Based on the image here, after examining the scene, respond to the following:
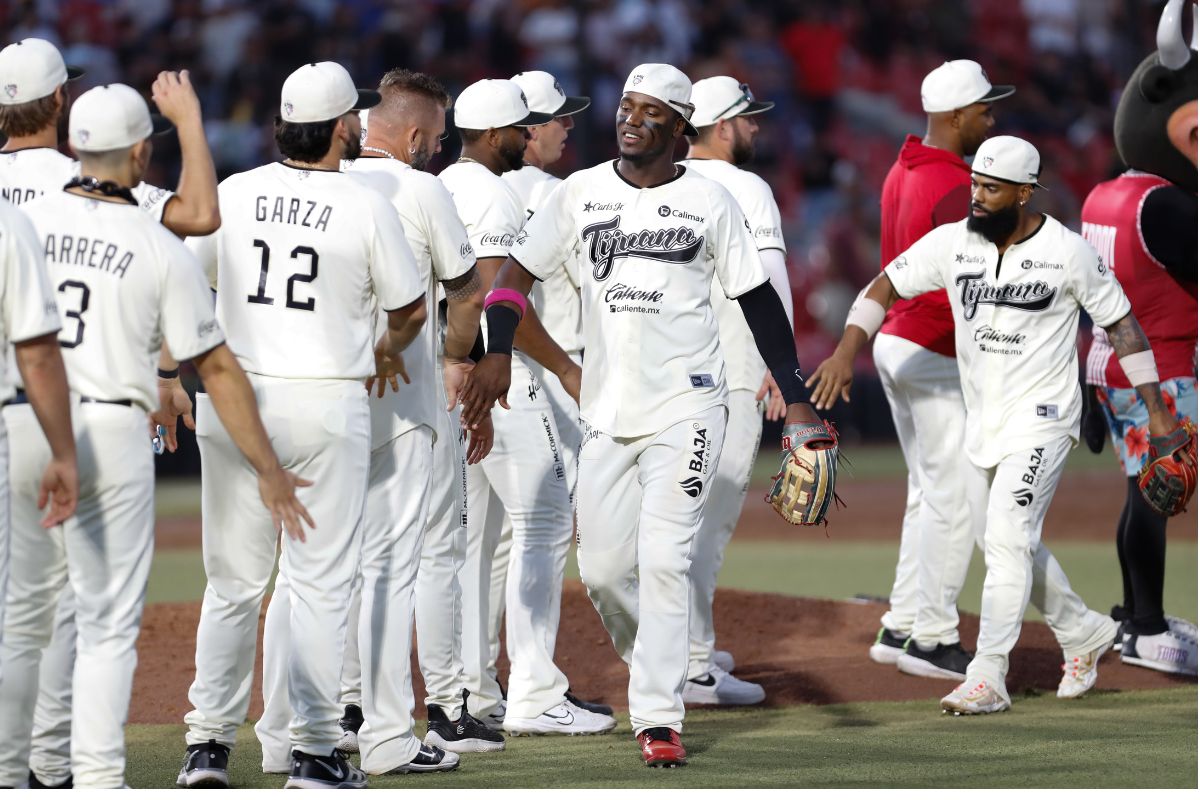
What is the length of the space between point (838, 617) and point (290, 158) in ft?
15.8

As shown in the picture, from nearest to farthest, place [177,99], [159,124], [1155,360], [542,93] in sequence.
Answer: [177,99] < [159,124] < [542,93] < [1155,360]

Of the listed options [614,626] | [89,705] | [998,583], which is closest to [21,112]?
[89,705]

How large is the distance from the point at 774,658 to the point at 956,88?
2985mm

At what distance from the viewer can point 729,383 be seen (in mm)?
7766

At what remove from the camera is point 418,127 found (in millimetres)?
6344

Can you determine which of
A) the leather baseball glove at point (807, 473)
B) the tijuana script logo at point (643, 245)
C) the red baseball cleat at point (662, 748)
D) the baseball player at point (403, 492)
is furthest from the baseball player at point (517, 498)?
the leather baseball glove at point (807, 473)

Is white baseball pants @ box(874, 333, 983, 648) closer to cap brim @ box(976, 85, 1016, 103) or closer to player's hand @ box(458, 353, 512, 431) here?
cap brim @ box(976, 85, 1016, 103)

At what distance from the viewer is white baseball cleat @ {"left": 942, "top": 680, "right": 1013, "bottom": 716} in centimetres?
699

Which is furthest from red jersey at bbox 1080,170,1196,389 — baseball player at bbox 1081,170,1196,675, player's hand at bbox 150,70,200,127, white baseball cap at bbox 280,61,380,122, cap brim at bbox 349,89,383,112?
player's hand at bbox 150,70,200,127

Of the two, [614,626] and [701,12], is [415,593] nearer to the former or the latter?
[614,626]

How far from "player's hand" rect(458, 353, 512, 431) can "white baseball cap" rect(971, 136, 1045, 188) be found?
2.52 meters

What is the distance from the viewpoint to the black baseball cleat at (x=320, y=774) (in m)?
5.28

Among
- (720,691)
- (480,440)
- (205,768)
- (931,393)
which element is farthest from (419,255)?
(931,393)

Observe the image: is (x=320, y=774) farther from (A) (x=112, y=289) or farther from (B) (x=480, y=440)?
(A) (x=112, y=289)
